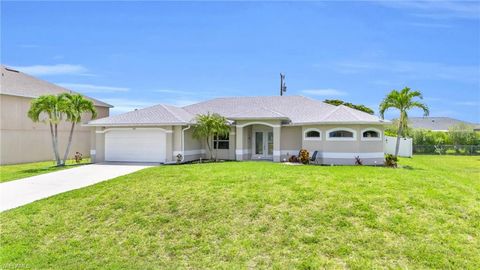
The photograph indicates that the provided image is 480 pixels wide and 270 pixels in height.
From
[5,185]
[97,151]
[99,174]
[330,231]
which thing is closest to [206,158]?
[97,151]

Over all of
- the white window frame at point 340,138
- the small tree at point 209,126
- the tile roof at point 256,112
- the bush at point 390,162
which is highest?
the tile roof at point 256,112

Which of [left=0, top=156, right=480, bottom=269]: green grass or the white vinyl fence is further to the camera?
the white vinyl fence

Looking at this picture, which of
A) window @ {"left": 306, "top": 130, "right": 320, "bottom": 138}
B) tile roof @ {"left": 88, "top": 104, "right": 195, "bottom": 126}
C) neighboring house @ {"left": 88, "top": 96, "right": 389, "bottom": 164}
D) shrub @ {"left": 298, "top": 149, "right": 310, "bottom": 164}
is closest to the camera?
neighboring house @ {"left": 88, "top": 96, "right": 389, "bottom": 164}

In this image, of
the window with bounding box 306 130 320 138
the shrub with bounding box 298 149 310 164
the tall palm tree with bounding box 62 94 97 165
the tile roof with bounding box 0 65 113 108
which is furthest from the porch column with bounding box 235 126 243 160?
the tile roof with bounding box 0 65 113 108

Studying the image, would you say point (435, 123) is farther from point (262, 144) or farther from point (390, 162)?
point (262, 144)

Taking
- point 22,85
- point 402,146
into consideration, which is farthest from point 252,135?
point 22,85

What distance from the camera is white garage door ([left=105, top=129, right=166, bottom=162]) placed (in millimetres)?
23906

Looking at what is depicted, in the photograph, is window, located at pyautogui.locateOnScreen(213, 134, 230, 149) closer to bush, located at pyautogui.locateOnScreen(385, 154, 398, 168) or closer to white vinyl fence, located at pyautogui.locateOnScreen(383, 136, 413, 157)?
bush, located at pyautogui.locateOnScreen(385, 154, 398, 168)

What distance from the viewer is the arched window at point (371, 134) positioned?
22375mm

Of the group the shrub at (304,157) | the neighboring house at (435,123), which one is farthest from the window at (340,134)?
the neighboring house at (435,123)

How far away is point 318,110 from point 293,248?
61.6 feet

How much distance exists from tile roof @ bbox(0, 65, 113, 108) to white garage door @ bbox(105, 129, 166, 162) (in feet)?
27.2

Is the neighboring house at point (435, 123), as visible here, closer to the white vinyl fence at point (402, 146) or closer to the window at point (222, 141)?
the white vinyl fence at point (402, 146)

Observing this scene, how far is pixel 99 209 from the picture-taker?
1191cm
